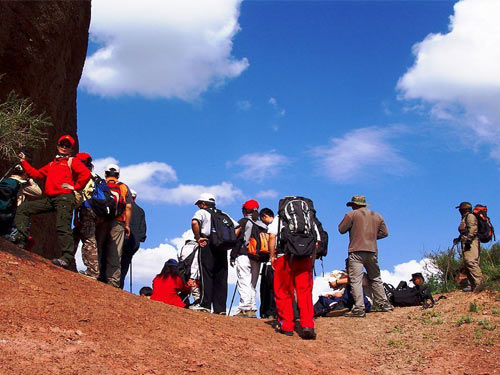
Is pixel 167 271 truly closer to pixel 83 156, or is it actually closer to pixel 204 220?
pixel 204 220

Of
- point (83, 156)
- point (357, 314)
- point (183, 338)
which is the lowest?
point (183, 338)

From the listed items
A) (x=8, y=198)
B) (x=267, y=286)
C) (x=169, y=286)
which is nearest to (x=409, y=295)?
(x=267, y=286)

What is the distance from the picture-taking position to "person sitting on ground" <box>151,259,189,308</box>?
9523 mm

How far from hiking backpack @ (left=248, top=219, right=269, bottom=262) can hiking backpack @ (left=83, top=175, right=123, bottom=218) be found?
2398 millimetres

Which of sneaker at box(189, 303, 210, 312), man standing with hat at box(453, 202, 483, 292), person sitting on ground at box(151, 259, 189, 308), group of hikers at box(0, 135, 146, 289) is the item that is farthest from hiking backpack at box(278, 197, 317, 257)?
man standing with hat at box(453, 202, 483, 292)

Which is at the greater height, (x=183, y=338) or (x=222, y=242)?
(x=222, y=242)

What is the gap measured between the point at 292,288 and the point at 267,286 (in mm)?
1975

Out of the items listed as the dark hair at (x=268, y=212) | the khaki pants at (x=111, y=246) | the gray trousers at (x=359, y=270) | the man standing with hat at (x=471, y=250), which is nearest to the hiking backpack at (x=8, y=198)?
the khaki pants at (x=111, y=246)

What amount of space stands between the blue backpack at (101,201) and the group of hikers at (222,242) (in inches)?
0.6

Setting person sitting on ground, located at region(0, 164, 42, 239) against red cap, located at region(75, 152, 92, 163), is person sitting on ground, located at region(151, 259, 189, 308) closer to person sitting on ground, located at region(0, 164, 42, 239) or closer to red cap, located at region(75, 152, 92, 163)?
red cap, located at region(75, 152, 92, 163)

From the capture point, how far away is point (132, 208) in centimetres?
997

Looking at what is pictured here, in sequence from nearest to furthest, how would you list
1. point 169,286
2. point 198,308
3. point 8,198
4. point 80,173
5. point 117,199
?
point 8,198
point 80,173
point 117,199
point 198,308
point 169,286

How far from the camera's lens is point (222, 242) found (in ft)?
30.0

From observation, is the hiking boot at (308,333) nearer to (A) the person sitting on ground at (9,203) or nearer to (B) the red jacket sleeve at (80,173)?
(B) the red jacket sleeve at (80,173)
